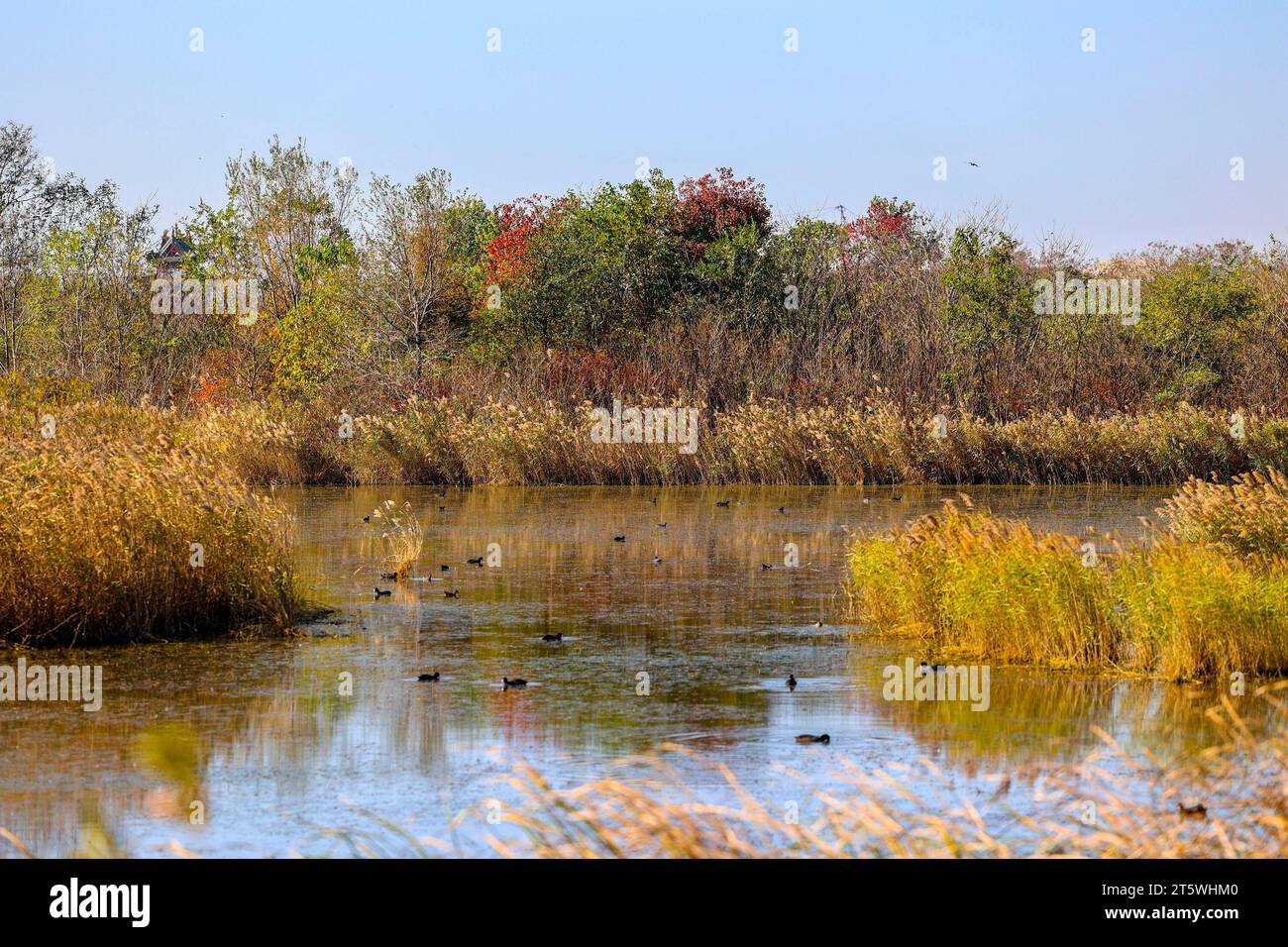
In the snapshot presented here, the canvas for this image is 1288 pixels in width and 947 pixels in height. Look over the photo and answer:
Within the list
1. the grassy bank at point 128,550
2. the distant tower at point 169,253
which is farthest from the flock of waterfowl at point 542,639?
the distant tower at point 169,253

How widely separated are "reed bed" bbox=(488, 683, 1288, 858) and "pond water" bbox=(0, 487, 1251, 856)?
0.68 feet

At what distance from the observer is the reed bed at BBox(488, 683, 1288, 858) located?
580 centimetres

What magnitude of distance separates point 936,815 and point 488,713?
3.54 m

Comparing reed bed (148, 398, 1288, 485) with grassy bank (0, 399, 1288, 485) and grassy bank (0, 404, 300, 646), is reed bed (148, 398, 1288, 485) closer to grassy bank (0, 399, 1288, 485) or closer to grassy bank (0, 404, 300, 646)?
grassy bank (0, 399, 1288, 485)

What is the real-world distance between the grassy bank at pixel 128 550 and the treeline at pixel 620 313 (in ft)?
63.2

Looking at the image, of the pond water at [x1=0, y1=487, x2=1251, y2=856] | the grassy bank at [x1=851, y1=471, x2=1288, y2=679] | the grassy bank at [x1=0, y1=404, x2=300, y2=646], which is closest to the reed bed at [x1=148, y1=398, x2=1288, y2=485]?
the pond water at [x1=0, y1=487, x2=1251, y2=856]

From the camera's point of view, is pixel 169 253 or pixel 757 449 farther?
pixel 169 253

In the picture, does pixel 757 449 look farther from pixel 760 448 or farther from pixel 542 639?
A: pixel 542 639

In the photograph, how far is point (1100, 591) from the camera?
40.3 ft

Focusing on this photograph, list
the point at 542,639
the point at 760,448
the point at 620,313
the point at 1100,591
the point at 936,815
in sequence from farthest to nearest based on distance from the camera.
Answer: the point at 620,313 < the point at 760,448 < the point at 542,639 < the point at 1100,591 < the point at 936,815

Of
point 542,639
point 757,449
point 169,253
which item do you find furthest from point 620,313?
point 169,253

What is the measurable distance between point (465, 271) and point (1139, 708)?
33698 millimetres
